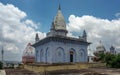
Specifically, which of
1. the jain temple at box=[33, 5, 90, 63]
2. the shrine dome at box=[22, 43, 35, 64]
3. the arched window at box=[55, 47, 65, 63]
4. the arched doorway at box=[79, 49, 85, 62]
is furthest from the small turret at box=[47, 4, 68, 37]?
the shrine dome at box=[22, 43, 35, 64]

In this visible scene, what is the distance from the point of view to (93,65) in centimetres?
3497

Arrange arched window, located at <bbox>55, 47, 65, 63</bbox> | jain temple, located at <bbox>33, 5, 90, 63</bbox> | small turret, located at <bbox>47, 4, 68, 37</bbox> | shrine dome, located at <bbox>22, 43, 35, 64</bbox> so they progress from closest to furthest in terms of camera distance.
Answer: jain temple, located at <bbox>33, 5, 90, 63</bbox> < arched window, located at <bbox>55, 47, 65, 63</bbox> < small turret, located at <bbox>47, 4, 68, 37</bbox> < shrine dome, located at <bbox>22, 43, 35, 64</bbox>

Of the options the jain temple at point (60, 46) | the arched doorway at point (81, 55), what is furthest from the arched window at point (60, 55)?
the arched doorway at point (81, 55)

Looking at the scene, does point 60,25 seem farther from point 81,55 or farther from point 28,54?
point 28,54

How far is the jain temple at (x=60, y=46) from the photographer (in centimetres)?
3900

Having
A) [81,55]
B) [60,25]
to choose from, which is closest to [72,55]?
[81,55]

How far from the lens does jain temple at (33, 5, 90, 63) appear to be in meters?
39.0

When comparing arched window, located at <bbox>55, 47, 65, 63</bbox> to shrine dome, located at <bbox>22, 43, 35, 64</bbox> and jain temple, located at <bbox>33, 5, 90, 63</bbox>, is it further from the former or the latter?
shrine dome, located at <bbox>22, 43, 35, 64</bbox>

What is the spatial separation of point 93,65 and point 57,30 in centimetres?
1244

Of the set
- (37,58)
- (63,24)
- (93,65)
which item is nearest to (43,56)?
(37,58)

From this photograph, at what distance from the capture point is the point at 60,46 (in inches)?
1567

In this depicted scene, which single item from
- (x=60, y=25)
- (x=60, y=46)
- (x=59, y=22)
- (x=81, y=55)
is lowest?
(x=81, y=55)

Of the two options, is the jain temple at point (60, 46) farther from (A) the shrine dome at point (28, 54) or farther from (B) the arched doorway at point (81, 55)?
(A) the shrine dome at point (28, 54)

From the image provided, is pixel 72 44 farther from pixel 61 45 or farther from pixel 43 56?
pixel 43 56
